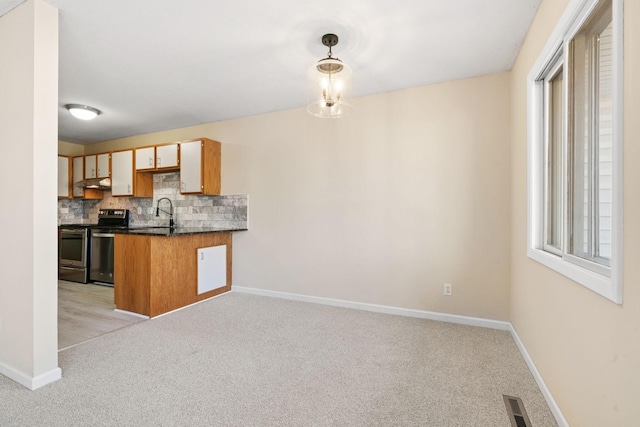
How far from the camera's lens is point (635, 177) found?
100 cm

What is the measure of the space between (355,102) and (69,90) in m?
3.13

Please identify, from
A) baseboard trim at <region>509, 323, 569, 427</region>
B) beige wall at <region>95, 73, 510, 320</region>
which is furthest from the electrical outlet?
baseboard trim at <region>509, 323, 569, 427</region>

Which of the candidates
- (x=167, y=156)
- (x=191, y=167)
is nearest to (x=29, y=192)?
(x=191, y=167)

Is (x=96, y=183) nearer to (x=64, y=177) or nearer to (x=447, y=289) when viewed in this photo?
(x=64, y=177)

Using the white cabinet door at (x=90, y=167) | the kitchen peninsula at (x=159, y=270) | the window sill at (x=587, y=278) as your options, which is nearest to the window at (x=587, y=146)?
the window sill at (x=587, y=278)

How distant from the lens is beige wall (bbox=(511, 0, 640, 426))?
1.00 m

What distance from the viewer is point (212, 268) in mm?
3932

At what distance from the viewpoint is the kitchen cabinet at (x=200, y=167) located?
414 centimetres

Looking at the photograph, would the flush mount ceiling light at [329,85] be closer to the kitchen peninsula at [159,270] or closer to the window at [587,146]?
the window at [587,146]

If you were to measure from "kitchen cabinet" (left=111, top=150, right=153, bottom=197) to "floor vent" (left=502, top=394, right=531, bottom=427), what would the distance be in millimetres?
5164

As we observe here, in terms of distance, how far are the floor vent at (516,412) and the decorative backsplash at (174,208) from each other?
10.9 ft

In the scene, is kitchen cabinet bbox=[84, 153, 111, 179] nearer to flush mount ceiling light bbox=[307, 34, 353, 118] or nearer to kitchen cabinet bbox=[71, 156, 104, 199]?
kitchen cabinet bbox=[71, 156, 104, 199]

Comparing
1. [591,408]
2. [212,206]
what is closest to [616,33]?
[591,408]

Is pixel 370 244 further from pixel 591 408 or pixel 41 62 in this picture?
pixel 41 62
